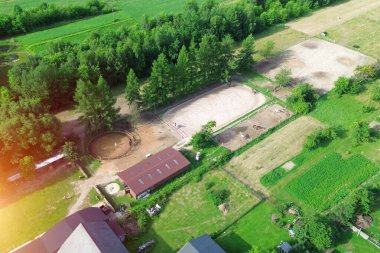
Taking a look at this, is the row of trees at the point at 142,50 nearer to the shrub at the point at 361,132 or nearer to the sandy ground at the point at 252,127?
the sandy ground at the point at 252,127

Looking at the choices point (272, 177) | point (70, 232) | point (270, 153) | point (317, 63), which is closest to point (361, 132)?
point (270, 153)

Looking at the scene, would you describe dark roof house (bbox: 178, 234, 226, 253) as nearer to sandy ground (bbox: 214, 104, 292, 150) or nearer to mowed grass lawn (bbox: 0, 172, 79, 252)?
mowed grass lawn (bbox: 0, 172, 79, 252)

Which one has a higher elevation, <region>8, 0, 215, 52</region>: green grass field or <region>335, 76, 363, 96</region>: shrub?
<region>8, 0, 215, 52</region>: green grass field

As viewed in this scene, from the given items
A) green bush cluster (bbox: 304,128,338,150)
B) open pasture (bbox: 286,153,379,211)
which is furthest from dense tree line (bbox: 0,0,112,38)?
open pasture (bbox: 286,153,379,211)

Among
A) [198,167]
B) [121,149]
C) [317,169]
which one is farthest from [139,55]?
[317,169]

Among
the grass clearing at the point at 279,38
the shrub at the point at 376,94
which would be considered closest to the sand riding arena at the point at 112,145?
the grass clearing at the point at 279,38

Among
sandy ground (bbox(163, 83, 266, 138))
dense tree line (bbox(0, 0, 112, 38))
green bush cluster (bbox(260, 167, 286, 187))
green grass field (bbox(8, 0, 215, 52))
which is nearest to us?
green bush cluster (bbox(260, 167, 286, 187))

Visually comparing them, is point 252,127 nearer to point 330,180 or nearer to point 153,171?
point 330,180
